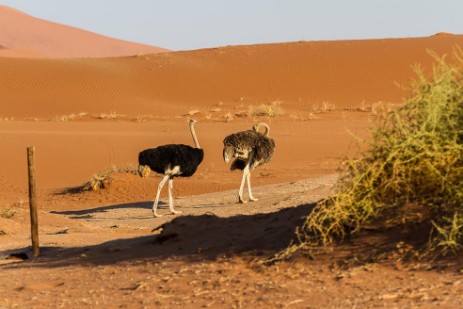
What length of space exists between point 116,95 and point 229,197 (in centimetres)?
3481

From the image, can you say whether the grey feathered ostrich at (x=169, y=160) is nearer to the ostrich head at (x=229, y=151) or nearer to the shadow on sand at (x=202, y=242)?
the ostrich head at (x=229, y=151)

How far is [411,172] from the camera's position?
8797mm

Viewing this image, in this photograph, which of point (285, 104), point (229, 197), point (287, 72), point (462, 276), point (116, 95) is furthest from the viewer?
point (287, 72)

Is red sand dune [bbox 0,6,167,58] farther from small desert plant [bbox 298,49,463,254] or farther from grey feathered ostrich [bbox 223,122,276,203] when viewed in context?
small desert plant [bbox 298,49,463,254]

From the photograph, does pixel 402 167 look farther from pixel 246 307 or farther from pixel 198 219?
pixel 198 219

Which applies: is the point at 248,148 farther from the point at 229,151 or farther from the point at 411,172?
the point at 411,172

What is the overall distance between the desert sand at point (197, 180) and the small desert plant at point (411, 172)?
0.23 metres

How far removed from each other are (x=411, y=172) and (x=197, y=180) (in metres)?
14.6

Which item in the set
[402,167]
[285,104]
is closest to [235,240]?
[402,167]

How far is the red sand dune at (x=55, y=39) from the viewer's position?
151 metres

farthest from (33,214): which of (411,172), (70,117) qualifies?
(70,117)

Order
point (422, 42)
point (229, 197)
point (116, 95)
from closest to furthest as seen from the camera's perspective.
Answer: point (229, 197)
point (116, 95)
point (422, 42)

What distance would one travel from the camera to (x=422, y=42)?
210 ft

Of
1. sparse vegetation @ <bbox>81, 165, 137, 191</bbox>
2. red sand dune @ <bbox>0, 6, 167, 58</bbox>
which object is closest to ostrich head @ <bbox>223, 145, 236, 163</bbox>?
sparse vegetation @ <bbox>81, 165, 137, 191</bbox>
